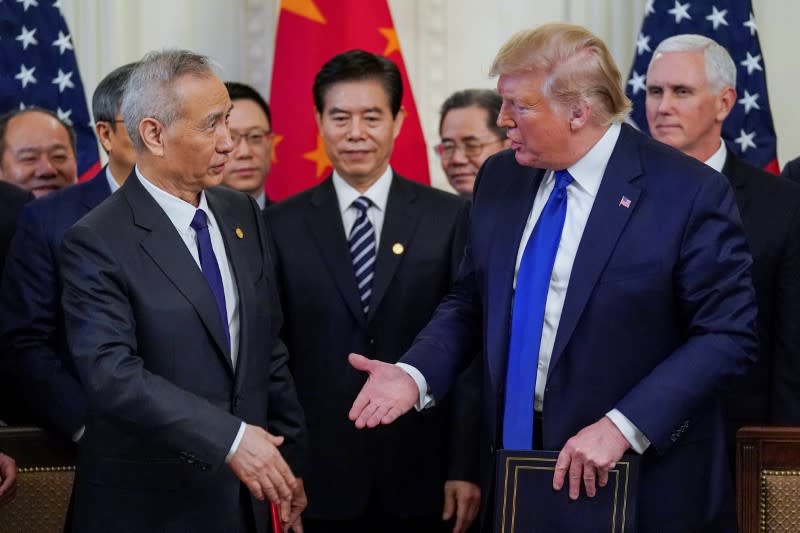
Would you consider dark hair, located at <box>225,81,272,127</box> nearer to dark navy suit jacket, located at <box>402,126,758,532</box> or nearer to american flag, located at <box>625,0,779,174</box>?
american flag, located at <box>625,0,779,174</box>

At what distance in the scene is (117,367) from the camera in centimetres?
264

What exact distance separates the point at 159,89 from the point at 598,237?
1.07 meters

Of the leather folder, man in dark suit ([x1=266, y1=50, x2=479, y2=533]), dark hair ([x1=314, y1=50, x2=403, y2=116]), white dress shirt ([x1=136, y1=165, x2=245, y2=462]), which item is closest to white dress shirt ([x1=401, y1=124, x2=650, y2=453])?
the leather folder

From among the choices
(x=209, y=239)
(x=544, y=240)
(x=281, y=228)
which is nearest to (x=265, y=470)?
(x=209, y=239)

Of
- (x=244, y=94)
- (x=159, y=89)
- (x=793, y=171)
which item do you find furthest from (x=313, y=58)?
(x=159, y=89)

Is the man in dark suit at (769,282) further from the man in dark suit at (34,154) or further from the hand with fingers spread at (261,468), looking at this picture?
the man in dark suit at (34,154)

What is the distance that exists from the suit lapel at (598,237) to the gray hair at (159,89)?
0.97m

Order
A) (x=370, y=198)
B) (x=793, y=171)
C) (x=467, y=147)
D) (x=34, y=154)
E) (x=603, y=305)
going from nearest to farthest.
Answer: (x=603, y=305)
(x=370, y=198)
(x=793, y=171)
(x=34, y=154)
(x=467, y=147)

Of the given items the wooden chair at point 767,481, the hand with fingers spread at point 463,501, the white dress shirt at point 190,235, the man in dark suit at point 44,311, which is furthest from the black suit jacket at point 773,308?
the man in dark suit at point 44,311

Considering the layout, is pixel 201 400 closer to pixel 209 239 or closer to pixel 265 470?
pixel 265 470

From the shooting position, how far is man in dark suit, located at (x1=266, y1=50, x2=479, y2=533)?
3.63 metres

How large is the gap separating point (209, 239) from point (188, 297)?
8.1 inches

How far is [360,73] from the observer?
4.00 m

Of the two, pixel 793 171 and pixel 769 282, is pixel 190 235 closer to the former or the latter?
pixel 769 282
